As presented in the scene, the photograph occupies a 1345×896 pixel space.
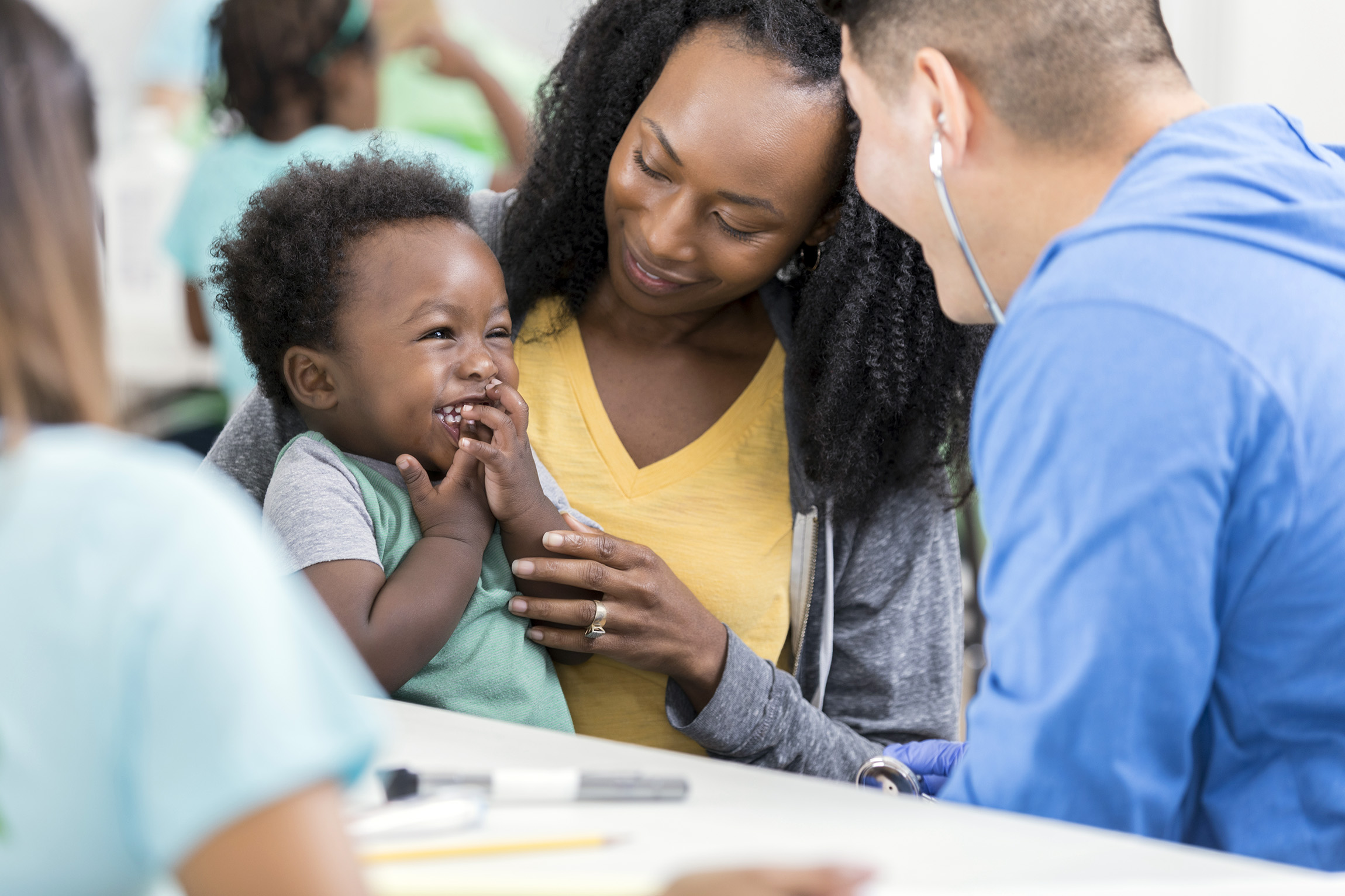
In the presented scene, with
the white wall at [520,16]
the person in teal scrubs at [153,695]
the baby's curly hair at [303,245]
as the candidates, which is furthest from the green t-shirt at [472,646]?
the white wall at [520,16]

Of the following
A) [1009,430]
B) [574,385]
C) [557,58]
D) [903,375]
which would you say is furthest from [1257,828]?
[557,58]

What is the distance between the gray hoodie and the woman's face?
18 cm

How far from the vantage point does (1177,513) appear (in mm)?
857

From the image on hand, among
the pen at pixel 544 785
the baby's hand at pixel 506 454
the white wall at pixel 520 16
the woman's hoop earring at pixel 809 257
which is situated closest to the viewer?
the pen at pixel 544 785

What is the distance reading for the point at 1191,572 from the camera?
0.86 metres

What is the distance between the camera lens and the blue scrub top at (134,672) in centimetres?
54

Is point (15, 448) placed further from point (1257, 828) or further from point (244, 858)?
point (1257, 828)

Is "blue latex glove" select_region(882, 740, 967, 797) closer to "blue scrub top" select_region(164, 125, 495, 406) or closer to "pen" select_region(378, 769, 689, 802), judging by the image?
"pen" select_region(378, 769, 689, 802)

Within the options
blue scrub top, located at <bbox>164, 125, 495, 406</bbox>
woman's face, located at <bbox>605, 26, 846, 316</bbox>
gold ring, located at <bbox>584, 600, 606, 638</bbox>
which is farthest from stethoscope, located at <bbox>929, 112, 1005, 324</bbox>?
blue scrub top, located at <bbox>164, 125, 495, 406</bbox>

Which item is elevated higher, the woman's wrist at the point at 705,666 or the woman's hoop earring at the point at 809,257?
the woman's hoop earring at the point at 809,257

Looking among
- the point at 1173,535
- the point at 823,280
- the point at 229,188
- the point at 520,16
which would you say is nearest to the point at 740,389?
the point at 823,280

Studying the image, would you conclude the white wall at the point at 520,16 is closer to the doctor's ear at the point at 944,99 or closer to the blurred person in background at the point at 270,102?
the blurred person in background at the point at 270,102

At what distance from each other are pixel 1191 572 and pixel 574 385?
901 mm

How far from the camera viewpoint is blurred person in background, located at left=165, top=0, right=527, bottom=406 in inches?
116
